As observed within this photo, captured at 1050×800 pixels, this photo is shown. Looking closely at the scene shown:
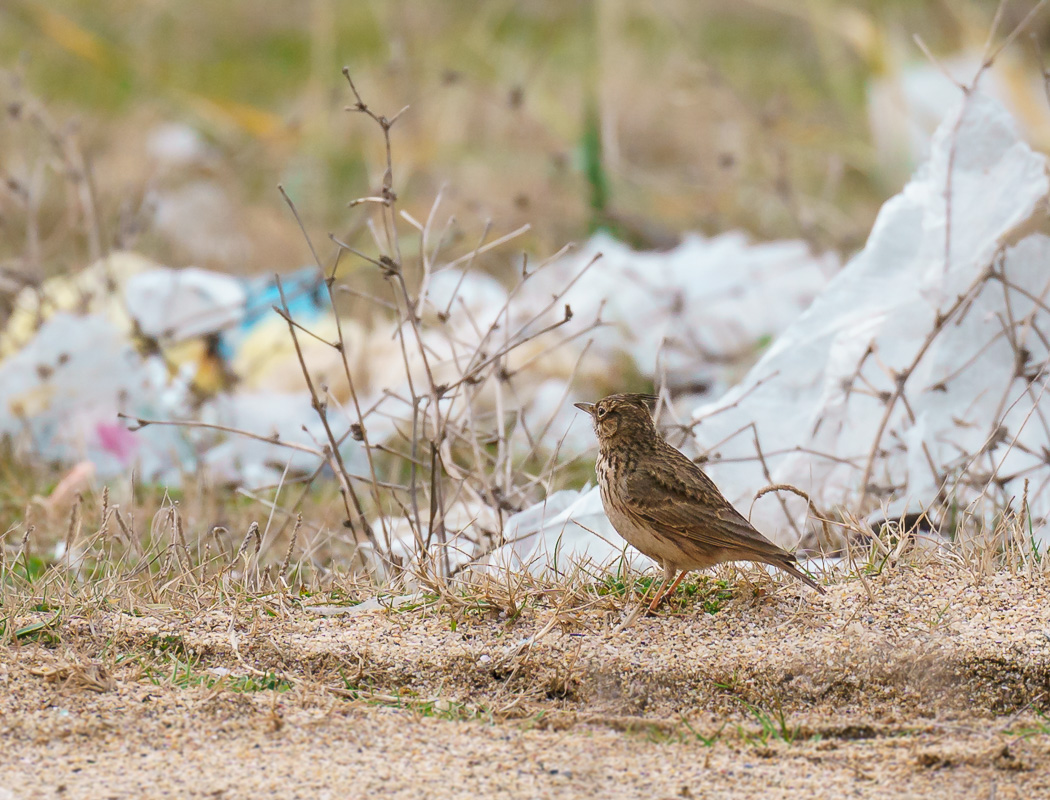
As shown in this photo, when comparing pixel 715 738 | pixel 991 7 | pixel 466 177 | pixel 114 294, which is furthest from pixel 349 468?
pixel 991 7

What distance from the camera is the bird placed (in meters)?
2.52

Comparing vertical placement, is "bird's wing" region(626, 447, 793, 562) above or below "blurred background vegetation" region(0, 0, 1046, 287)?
below

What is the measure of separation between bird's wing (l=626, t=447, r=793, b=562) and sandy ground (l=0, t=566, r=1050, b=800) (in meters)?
0.16

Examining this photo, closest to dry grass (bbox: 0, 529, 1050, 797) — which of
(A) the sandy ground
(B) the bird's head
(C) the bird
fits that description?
(A) the sandy ground

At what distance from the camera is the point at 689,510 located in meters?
2.57

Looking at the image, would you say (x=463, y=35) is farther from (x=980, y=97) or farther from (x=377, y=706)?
(x=377, y=706)

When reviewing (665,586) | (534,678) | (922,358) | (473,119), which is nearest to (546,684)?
(534,678)

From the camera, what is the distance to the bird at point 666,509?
2.52m

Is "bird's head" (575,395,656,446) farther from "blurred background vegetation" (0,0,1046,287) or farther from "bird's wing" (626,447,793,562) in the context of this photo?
"blurred background vegetation" (0,0,1046,287)

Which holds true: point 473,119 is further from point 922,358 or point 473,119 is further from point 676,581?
point 676,581

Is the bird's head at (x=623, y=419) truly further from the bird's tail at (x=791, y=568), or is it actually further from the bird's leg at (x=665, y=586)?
the bird's tail at (x=791, y=568)

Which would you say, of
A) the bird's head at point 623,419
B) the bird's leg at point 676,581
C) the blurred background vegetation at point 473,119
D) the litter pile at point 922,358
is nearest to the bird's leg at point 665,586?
the bird's leg at point 676,581

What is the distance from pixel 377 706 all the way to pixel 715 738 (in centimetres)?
58

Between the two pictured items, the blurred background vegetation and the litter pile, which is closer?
the litter pile
